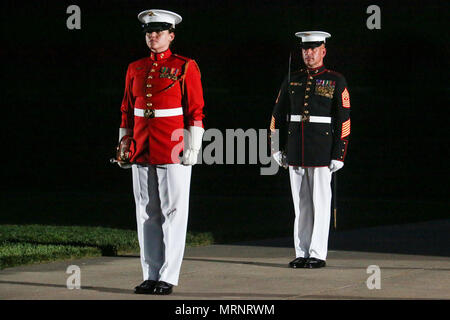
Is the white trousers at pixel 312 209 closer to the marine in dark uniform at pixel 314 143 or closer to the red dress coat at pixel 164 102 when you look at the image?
the marine in dark uniform at pixel 314 143

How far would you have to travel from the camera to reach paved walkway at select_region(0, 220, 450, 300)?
872cm

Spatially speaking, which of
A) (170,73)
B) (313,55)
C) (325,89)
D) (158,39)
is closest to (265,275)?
(325,89)

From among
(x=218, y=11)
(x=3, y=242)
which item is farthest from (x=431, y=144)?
(x=3, y=242)

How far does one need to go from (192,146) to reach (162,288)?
3.51 feet

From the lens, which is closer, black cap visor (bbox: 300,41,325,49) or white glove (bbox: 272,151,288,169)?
black cap visor (bbox: 300,41,325,49)

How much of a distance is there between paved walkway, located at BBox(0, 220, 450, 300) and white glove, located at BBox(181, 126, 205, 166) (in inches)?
39.7

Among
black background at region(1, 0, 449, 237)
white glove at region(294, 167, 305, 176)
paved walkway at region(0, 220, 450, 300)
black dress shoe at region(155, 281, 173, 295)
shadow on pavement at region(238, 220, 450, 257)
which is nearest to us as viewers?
black dress shoe at region(155, 281, 173, 295)

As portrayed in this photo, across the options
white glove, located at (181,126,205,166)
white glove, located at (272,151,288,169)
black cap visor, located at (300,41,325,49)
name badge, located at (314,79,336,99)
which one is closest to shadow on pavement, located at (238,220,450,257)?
white glove, located at (272,151,288,169)

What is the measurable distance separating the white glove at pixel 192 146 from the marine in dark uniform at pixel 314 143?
210cm

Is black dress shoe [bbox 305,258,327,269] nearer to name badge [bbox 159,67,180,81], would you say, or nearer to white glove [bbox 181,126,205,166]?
white glove [bbox 181,126,205,166]

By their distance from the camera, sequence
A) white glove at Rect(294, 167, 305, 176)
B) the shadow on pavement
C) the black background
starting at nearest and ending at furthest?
white glove at Rect(294, 167, 305, 176), the shadow on pavement, the black background

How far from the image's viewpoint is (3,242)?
11992mm
